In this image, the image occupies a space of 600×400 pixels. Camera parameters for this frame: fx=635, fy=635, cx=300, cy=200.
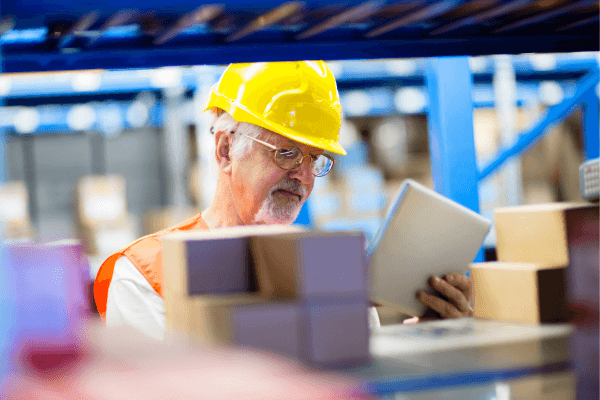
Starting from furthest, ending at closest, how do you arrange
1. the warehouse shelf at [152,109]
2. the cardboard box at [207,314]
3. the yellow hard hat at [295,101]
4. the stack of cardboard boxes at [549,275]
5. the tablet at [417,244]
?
the warehouse shelf at [152,109] < the yellow hard hat at [295,101] < the tablet at [417,244] < the stack of cardboard boxes at [549,275] < the cardboard box at [207,314]

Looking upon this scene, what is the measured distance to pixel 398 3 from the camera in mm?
1071

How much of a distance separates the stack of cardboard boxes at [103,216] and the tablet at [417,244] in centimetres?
486

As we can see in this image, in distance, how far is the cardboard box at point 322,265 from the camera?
867 millimetres

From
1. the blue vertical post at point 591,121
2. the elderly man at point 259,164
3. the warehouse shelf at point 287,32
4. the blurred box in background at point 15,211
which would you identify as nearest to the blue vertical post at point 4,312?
the warehouse shelf at point 287,32

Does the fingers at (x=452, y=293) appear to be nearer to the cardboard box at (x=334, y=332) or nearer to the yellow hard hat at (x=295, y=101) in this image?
the yellow hard hat at (x=295, y=101)

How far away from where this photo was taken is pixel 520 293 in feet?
4.18

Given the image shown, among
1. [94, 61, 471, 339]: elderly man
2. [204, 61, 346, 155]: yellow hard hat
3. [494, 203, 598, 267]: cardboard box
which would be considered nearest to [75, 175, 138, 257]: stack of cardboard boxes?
[94, 61, 471, 339]: elderly man

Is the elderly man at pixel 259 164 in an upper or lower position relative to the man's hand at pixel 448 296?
upper

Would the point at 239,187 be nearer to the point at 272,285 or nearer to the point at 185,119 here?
the point at 272,285

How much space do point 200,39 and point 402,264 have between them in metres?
0.96

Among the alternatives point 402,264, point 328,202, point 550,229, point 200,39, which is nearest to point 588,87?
point 328,202

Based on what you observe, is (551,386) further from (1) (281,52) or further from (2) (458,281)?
(2) (458,281)

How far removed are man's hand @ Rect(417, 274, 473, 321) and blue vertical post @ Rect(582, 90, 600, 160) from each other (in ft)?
9.95

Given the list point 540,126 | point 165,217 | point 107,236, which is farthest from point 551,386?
point 165,217
